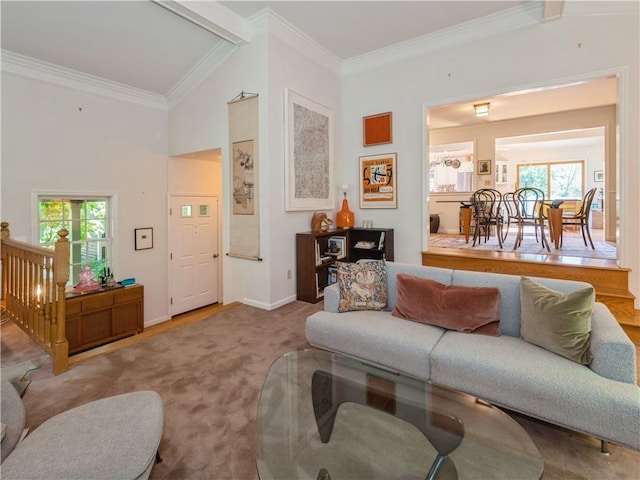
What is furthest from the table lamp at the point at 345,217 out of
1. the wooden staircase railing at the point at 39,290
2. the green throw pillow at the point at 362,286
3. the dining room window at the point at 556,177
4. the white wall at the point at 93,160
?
the dining room window at the point at 556,177

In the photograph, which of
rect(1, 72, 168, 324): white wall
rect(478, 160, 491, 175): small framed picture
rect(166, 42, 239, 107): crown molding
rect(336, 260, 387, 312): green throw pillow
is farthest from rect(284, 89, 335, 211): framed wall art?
rect(478, 160, 491, 175): small framed picture

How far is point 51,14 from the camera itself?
11.6 feet

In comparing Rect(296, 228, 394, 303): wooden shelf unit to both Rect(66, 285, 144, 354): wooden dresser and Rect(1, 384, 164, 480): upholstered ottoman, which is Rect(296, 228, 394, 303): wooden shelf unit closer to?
Rect(66, 285, 144, 354): wooden dresser

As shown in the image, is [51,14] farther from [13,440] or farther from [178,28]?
[13,440]

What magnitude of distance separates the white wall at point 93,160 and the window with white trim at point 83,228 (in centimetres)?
20

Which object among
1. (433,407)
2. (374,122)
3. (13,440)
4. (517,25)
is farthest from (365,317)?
(517,25)

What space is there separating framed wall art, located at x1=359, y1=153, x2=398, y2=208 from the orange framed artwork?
8.4 inches

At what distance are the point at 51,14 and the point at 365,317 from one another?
4.50m

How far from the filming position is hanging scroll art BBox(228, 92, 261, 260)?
13.4 feet

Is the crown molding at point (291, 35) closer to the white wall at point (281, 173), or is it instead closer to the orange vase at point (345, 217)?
the white wall at point (281, 173)

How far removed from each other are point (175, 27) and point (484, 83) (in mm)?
3871

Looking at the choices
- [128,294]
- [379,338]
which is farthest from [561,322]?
[128,294]

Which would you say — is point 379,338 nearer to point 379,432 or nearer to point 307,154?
point 379,432

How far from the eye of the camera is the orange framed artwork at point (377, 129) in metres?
4.82
